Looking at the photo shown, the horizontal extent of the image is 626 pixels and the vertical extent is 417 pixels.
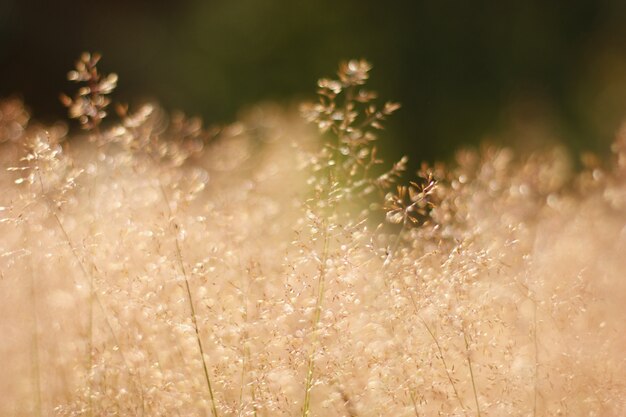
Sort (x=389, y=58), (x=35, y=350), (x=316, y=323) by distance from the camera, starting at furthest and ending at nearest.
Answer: (x=389, y=58) → (x=35, y=350) → (x=316, y=323)

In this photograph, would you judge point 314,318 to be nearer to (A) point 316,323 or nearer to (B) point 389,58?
(A) point 316,323

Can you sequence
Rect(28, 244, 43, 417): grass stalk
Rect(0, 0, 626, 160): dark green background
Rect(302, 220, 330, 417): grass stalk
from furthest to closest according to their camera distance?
Rect(0, 0, 626, 160): dark green background → Rect(28, 244, 43, 417): grass stalk → Rect(302, 220, 330, 417): grass stalk

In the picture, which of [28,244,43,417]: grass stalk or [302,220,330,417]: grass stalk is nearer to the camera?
[302,220,330,417]: grass stalk

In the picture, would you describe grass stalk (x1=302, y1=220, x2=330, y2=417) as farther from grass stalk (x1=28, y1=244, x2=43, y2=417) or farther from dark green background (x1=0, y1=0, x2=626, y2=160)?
dark green background (x1=0, y1=0, x2=626, y2=160)

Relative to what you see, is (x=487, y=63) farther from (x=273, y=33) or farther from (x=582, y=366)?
(x=582, y=366)

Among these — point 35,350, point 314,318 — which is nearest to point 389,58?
point 35,350

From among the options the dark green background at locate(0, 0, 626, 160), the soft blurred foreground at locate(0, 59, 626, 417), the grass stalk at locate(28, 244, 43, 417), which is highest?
the soft blurred foreground at locate(0, 59, 626, 417)

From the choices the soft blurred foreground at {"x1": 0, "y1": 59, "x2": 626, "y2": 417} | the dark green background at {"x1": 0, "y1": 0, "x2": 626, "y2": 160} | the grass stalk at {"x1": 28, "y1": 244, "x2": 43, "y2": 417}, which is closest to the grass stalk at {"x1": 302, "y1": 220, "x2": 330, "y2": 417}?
the soft blurred foreground at {"x1": 0, "y1": 59, "x2": 626, "y2": 417}

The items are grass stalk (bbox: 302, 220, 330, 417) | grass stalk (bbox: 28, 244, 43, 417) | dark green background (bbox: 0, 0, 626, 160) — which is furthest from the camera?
dark green background (bbox: 0, 0, 626, 160)

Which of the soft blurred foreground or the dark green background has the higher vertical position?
the soft blurred foreground
